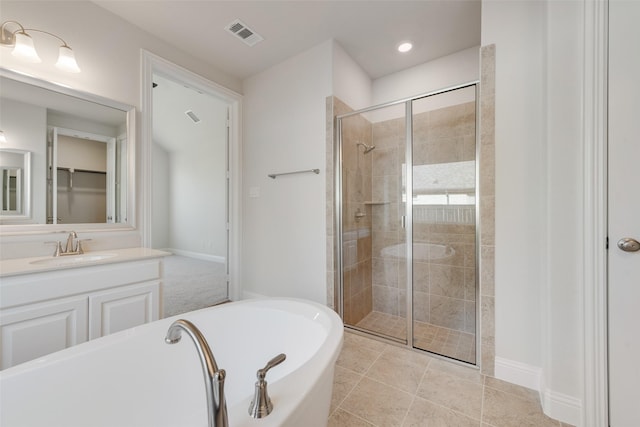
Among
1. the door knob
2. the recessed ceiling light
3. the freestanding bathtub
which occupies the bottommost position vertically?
the freestanding bathtub

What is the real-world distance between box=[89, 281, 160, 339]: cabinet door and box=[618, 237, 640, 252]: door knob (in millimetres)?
2603

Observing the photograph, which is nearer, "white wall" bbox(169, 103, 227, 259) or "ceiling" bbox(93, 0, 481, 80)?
"ceiling" bbox(93, 0, 481, 80)

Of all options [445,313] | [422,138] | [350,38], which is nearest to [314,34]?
[350,38]

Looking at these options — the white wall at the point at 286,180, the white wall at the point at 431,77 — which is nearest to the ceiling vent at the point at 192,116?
the white wall at the point at 286,180

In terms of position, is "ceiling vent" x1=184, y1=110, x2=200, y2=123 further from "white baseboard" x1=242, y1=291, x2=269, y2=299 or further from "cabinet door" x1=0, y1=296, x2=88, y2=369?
"cabinet door" x1=0, y1=296, x2=88, y2=369

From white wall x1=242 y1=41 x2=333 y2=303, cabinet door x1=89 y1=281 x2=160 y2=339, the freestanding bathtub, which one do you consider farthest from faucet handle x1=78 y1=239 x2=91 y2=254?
white wall x1=242 y1=41 x2=333 y2=303

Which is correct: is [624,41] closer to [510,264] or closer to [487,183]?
[487,183]

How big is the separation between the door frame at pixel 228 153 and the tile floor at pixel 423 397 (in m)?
1.78

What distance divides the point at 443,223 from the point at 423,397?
1.35 meters

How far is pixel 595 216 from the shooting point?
43.8 inches

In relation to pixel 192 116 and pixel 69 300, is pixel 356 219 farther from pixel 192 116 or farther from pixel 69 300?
pixel 192 116

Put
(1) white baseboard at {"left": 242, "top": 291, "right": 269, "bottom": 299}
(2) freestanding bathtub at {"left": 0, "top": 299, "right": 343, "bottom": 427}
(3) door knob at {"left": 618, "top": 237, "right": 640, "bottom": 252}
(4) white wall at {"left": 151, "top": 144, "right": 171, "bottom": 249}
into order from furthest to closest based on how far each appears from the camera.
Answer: (4) white wall at {"left": 151, "top": 144, "right": 171, "bottom": 249}
(1) white baseboard at {"left": 242, "top": 291, "right": 269, "bottom": 299}
(3) door knob at {"left": 618, "top": 237, "right": 640, "bottom": 252}
(2) freestanding bathtub at {"left": 0, "top": 299, "right": 343, "bottom": 427}

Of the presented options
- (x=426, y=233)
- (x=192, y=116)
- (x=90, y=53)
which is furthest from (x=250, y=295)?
(x=192, y=116)

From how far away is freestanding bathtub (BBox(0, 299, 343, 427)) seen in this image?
30.6 inches
